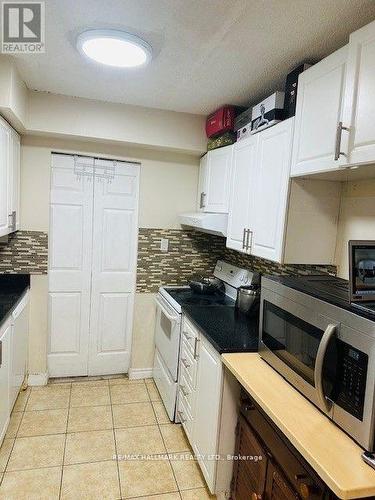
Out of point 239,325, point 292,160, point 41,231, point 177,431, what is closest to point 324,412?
point 239,325

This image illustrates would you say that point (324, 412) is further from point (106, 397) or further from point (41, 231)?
point (41, 231)

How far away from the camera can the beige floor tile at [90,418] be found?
2.44 meters

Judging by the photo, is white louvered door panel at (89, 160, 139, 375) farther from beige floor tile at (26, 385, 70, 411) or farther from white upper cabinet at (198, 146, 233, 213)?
white upper cabinet at (198, 146, 233, 213)

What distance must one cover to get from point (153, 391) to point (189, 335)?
3.46 ft

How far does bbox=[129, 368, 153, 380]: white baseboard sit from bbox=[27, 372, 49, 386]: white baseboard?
2.46 ft

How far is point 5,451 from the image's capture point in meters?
2.13

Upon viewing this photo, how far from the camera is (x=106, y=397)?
2.85 meters

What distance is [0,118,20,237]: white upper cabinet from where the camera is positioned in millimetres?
2230

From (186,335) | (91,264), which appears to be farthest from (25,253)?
(186,335)

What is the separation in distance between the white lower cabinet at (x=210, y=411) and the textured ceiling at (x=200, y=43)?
1.58m

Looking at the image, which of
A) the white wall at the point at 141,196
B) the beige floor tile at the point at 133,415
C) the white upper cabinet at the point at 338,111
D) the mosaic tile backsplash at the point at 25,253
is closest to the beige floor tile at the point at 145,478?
the beige floor tile at the point at 133,415

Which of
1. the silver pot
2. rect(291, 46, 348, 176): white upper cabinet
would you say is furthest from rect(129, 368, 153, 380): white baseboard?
rect(291, 46, 348, 176): white upper cabinet

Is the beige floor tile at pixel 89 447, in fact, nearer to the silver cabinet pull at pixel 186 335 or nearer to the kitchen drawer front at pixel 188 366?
the kitchen drawer front at pixel 188 366
